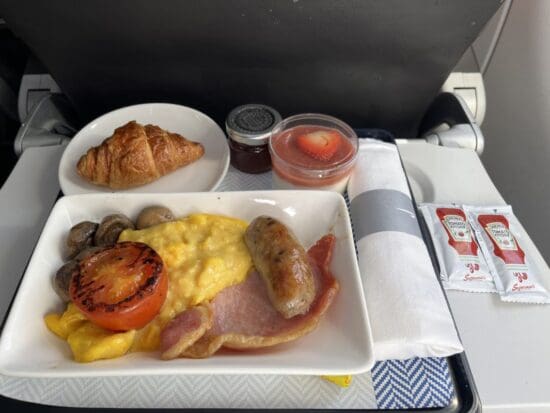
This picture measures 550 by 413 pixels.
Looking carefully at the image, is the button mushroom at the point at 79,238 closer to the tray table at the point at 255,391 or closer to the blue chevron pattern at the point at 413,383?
the tray table at the point at 255,391

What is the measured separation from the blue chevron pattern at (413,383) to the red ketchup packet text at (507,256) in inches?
9.8

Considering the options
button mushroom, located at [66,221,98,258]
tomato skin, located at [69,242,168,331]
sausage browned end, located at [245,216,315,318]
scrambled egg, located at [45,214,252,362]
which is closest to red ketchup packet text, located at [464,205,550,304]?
sausage browned end, located at [245,216,315,318]

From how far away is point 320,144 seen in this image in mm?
1078

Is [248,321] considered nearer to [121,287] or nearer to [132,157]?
[121,287]

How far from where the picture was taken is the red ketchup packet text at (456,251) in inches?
37.6

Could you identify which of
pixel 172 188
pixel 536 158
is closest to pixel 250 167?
pixel 172 188

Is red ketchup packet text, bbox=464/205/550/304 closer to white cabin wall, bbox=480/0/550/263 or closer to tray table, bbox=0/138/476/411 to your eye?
tray table, bbox=0/138/476/411

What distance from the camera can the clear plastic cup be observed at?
1.04m

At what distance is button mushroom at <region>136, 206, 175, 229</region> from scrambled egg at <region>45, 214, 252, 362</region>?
2cm

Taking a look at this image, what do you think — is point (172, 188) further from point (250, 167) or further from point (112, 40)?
point (112, 40)

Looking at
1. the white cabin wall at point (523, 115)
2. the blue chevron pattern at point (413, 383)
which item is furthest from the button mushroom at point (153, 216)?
the white cabin wall at point (523, 115)

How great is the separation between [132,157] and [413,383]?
787mm

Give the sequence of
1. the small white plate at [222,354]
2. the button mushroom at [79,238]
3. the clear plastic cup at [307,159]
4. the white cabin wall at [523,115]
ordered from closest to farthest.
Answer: the small white plate at [222,354] < the button mushroom at [79,238] < the clear plastic cup at [307,159] < the white cabin wall at [523,115]

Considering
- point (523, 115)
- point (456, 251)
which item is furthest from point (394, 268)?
point (523, 115)
